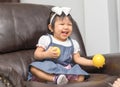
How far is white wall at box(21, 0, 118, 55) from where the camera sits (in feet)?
7.84

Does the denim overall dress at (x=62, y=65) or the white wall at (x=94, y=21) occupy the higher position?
the white wall at (x=94, y=21)

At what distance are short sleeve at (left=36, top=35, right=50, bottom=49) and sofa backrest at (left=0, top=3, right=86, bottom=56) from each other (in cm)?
7

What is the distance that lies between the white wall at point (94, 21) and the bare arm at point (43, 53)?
657 millimetres

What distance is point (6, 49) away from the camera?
1865 mm

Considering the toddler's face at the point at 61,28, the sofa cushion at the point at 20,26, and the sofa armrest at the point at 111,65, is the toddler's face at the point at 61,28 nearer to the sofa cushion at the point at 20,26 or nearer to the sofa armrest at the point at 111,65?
the sofa cushion at the point at 20,26

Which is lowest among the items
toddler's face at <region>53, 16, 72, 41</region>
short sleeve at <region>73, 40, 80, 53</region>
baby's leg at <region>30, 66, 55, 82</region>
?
baby's leg at <region>30, 66, 55, 82</region>

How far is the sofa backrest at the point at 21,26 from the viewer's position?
188cm

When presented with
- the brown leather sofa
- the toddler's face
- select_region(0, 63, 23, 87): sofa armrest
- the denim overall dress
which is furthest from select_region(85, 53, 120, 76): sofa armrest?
select_region(0, 63, 23, 87): sofa armrest

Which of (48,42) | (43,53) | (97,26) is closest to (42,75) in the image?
(43,53)

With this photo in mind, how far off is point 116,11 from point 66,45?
2.53ft

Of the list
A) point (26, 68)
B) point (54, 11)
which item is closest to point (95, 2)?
point (54, 11)

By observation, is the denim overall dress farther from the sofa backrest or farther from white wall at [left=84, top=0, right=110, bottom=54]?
white wall at [left=84, top=0, right=110, bottom=54]

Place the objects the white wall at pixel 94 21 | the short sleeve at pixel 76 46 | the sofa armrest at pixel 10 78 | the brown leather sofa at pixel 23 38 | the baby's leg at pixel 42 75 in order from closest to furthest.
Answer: the sofa armrest at pixel 10 78
the baby's leg at pixel 42 75
the brown leather sofa at pixel 23 38
the short sleeve at pixel 76 46
the white wall at pixel 94 21

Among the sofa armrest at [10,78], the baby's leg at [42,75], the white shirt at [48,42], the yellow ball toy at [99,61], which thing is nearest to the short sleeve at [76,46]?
the white shirt at [48,42]
